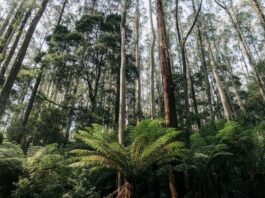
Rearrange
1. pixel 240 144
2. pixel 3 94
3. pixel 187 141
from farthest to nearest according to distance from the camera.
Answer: pixel 3 94 → pixel 187 141 → pixel 240 144

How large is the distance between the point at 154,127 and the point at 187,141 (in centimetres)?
173

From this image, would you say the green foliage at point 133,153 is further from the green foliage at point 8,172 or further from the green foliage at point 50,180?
the green foliage at point 8,172

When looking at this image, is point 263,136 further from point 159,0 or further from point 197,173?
point 159,0

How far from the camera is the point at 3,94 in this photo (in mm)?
7383

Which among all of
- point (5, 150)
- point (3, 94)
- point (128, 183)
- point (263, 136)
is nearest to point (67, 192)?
point (128, 183)

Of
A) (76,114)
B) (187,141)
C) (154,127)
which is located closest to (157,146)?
(154,127)

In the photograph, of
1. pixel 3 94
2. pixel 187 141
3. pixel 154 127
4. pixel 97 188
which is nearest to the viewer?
pixel 154 127

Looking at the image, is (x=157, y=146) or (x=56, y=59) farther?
(x=56, y=59)

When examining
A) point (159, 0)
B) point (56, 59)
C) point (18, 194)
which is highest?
point (56, 59)

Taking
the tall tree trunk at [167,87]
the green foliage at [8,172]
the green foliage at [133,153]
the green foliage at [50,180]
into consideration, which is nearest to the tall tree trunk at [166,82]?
the tall tree trunk at [167,87]

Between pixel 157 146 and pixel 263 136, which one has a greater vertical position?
pixel 263 136

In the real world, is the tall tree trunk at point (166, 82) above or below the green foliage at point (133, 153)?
above

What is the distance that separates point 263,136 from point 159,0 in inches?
190

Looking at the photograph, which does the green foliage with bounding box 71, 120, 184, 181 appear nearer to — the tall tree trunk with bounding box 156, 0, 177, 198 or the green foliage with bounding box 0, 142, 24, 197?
the tall tree trunk with bounding box 156, 0, 177, 198
